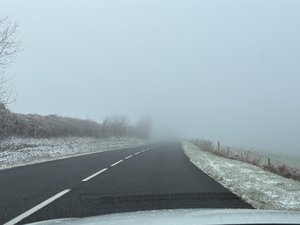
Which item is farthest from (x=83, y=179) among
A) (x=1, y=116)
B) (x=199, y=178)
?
(x=1, y=116)

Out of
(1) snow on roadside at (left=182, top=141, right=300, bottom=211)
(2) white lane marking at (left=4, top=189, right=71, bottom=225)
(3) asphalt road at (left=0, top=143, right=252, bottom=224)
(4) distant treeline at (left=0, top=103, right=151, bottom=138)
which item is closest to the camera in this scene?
(2) white lane marking at (left=4, top=189, right=71, bottom=225)

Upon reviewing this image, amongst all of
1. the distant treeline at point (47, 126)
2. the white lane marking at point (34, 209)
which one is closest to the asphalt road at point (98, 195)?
the white lane marking at point (34, 209)

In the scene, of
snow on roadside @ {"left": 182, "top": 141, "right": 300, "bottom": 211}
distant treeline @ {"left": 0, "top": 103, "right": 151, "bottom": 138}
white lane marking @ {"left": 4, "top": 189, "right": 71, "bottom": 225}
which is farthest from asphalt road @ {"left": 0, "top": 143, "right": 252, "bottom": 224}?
distant treeline @ {"left": 0, "top": 103, "right": 151, "bottom": 138}

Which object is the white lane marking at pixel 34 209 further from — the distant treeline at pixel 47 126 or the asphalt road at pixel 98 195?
the distant treeline at pixel 47 126

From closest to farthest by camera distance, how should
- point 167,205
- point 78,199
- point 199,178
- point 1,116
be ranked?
point 167,205, point 78,199, point 199,178, point 1,116

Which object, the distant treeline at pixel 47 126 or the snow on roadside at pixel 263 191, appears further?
the distant treeline at pixel 47 126

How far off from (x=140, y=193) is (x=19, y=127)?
30.6 metres

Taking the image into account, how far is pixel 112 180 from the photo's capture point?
49.8 ft

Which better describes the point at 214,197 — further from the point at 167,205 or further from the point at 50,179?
the point at 50,179

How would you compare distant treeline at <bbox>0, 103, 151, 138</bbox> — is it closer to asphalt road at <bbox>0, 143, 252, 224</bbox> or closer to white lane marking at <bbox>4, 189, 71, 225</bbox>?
asphalt road at <bbox>0, 143, 252, 224</bbox>

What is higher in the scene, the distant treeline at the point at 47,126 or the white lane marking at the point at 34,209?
the distant treeline at the point at 47,126

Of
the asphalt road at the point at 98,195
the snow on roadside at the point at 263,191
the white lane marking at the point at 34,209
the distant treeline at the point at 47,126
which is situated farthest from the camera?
the distant treeline at the point at 47,126

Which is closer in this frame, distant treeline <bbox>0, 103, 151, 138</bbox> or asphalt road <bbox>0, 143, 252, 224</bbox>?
asphalt road <bbox>0, 143, 252, 224</bbox>

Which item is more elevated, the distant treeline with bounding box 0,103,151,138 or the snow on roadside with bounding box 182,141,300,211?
the distant treeline with bounding box 0,103,151,138
